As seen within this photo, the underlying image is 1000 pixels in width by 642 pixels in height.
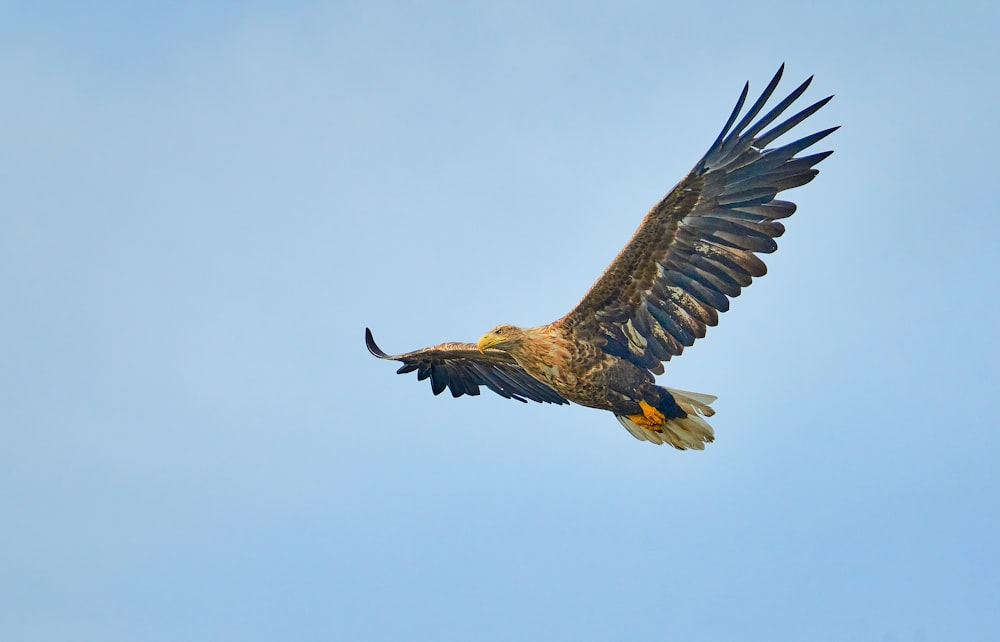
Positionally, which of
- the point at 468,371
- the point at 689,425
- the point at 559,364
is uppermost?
the point at 468,371

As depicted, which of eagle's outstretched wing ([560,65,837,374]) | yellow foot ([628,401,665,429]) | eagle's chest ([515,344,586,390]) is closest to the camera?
eagle's outstretched wing ([560,65,837,374])

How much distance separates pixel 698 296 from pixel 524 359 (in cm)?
177

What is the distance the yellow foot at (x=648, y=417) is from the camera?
47.9 ft

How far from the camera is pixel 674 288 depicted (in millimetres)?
14125

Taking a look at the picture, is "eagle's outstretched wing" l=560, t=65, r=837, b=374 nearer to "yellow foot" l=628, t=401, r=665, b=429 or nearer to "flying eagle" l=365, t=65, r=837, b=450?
"flying eagle" l=365, t=65, r=837, b=450

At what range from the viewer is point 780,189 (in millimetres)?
13625

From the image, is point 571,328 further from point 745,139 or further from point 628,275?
point 745,139

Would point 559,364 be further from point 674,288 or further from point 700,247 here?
point 700,247

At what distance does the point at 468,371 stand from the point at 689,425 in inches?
110

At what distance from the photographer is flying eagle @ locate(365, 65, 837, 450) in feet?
44.8

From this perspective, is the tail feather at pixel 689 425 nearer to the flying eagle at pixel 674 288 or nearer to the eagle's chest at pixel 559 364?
the flying eagle at pixel 674 288

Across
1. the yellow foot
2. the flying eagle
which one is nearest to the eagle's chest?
the flying eagle

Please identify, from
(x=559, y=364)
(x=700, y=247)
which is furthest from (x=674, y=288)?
(x=559, y=364)

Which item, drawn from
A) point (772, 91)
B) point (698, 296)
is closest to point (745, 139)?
point (772, 91)
